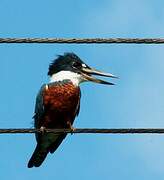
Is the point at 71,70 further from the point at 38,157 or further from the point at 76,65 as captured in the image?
the point at 38,157

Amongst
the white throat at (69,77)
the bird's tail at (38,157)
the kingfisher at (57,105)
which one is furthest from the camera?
the white throat at (69,77)

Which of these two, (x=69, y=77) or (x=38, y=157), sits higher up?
(x=69, y=77)

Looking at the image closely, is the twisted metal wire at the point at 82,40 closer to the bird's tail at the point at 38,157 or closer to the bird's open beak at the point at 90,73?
the bird's open beak at the point at 90,73

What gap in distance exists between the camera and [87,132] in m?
7.51

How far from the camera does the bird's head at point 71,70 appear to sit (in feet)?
36.6

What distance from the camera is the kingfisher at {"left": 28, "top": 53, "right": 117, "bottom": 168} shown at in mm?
10758

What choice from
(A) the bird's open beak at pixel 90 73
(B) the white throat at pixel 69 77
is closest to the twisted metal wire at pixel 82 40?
(A) the bird's open beak at pixel 90 73

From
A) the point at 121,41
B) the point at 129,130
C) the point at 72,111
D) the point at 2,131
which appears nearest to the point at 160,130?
the point at 129,130

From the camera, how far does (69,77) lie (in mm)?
11227

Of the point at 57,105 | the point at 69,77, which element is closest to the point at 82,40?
the point at 57,105

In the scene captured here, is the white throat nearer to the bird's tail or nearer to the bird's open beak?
the bird's open beak

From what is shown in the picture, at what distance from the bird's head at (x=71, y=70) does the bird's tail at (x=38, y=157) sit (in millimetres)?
912

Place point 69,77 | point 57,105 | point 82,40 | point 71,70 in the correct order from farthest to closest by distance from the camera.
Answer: point 71,70
point 69,77
point 57,105
point 82,40

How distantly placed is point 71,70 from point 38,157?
4.13 feet
